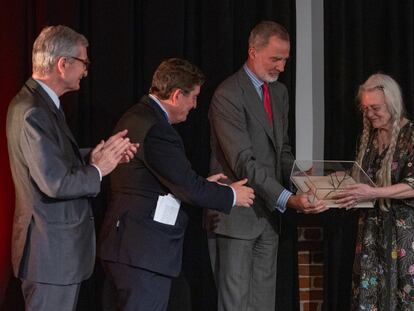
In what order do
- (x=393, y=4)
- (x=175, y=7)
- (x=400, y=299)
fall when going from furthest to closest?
1. (x=393, y=4)
2. (x=175, y=7)
3. (x=400, y=299)

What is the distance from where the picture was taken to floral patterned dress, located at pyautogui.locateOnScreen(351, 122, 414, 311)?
3473mm

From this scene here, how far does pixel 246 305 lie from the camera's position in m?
3.56

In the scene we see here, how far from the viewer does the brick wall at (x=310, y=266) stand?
4.21 metres

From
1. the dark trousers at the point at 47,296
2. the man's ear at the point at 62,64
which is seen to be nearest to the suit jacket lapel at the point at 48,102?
the man's ear at the point at 62,64

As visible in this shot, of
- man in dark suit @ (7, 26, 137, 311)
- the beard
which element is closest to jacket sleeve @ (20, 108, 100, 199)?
man in dark suit @ (7, 26, 137, 311)

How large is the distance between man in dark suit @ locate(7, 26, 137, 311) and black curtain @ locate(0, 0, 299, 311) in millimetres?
831

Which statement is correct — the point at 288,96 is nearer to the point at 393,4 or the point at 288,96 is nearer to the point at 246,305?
the point at 393,4

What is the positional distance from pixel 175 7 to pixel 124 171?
114 cm

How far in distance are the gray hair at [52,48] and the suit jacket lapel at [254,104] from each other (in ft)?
3.24

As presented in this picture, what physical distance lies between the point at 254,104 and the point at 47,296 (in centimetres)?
138

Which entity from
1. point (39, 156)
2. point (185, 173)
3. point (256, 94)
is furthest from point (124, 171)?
point (256, 94)

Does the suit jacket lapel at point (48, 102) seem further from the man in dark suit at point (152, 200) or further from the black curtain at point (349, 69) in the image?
the black curtain at point (349, 69)

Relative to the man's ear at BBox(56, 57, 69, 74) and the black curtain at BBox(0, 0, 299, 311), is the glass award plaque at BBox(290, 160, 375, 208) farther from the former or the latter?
the man's ear at BBox(56, 57, 69, 74)

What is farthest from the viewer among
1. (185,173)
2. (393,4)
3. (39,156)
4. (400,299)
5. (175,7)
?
(393,4)
